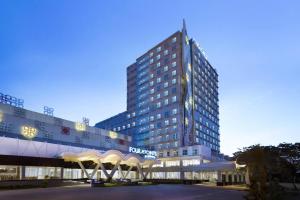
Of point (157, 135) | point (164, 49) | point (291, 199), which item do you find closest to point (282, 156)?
point (291, 199)

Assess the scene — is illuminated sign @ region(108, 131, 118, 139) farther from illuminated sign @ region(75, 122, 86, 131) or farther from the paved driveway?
the paved driveway

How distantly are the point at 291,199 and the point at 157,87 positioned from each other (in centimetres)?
13090

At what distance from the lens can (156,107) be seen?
6324 inches

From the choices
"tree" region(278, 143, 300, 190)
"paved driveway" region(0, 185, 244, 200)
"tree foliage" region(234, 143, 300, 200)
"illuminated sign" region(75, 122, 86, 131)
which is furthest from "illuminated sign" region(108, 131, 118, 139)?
"paved driveway" region(0, 185, 244, 200)

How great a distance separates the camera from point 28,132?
77.7m

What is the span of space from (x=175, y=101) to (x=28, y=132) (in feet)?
270

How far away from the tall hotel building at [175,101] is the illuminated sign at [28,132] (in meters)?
65.1

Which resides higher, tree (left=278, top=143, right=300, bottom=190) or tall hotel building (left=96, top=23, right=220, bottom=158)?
tall hotel building (left=96, top=23, right=220, bottom=158)

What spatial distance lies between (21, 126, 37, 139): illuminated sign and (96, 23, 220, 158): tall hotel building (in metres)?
65.1

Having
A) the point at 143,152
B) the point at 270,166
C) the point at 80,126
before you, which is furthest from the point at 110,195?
the point at 143,152

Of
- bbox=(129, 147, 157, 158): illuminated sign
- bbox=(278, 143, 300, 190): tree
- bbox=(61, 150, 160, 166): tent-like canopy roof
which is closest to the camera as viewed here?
bbox=(278, 143, 300, 190): tree

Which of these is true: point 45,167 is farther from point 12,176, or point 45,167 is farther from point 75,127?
point 75,127

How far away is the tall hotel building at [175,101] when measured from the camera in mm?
146250

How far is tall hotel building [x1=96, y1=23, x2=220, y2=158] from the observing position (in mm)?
146250
